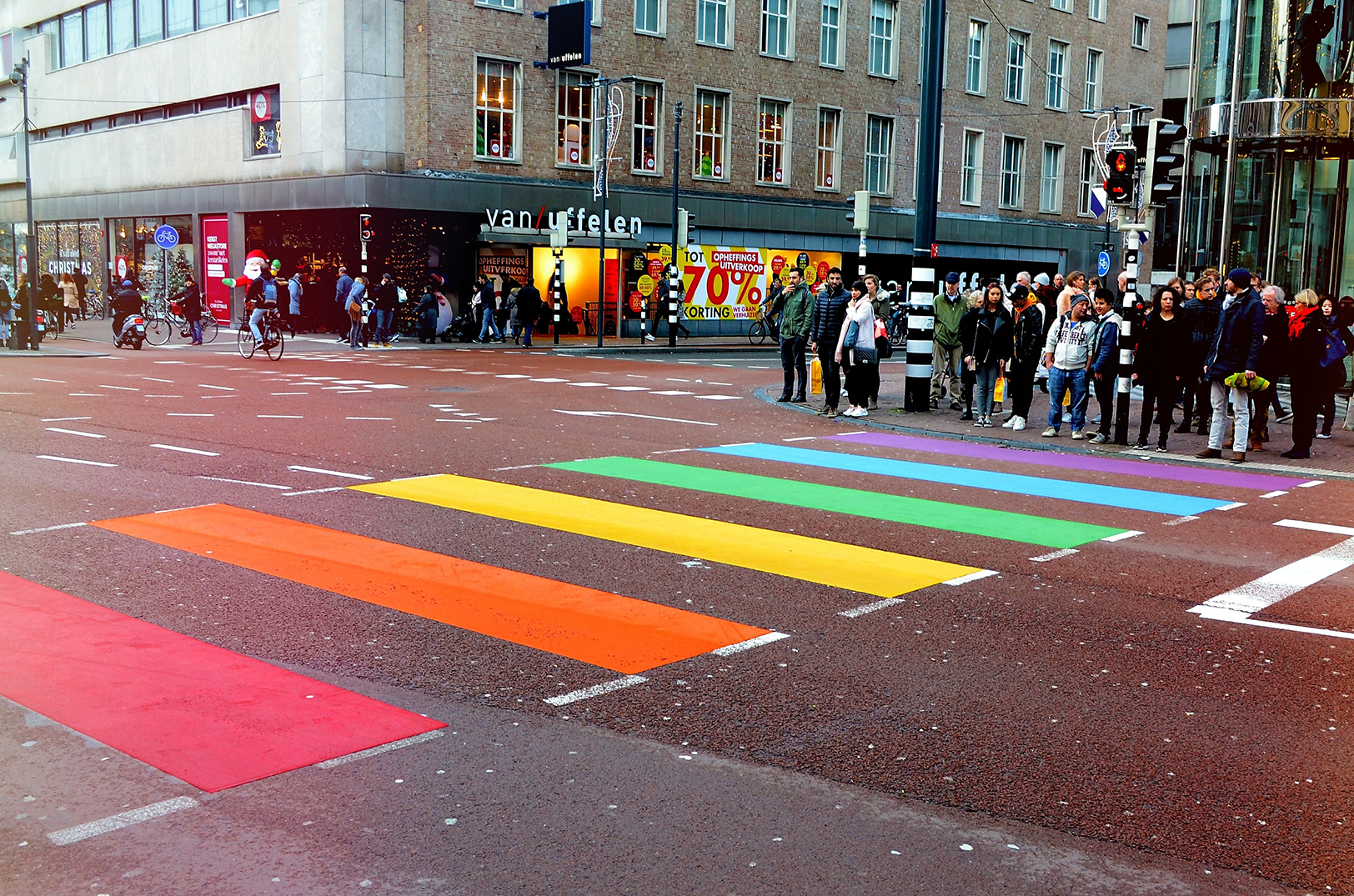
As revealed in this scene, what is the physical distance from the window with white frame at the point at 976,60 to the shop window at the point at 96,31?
103 feet

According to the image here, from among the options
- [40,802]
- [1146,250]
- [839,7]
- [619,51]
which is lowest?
[40,802]

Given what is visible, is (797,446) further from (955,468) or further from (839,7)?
(839,7)

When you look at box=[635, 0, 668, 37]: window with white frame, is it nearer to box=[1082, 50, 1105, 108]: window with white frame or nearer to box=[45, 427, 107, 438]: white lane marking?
box=[1082, 50, 1105, 108]: window with white frame

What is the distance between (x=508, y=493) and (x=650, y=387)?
1144cm

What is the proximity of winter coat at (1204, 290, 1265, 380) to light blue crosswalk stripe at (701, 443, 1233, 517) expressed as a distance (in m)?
2.27

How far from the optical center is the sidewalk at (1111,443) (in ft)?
43.9

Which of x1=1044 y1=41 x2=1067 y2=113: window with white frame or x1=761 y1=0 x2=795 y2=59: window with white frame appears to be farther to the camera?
x1=1044 y1=41 x2=1067 y2=113: window with white frame

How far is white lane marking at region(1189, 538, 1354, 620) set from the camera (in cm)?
712

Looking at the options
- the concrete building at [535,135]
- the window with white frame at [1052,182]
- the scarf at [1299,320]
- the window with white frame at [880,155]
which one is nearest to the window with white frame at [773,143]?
the concrete building at [535,135]

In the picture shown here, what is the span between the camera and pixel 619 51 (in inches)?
1513

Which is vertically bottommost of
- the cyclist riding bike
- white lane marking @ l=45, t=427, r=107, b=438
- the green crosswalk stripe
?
the green crosswalk stripe

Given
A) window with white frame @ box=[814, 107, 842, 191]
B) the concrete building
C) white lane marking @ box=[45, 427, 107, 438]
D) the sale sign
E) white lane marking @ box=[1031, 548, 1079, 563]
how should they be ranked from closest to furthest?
white lane marking @ box=[1031, 548, 1079, 563] < white lane marking @ box=[45, 427, 107, 438] < the concrete building < the sale sign < window with white frame @ box=[814, 107, 842, 191]

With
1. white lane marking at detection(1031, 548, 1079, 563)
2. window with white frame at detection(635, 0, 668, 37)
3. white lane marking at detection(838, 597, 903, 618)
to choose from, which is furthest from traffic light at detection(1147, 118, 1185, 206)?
window with white frame at detection(635, 0, 668, 37)

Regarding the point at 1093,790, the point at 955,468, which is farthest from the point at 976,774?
the point at 955,468
